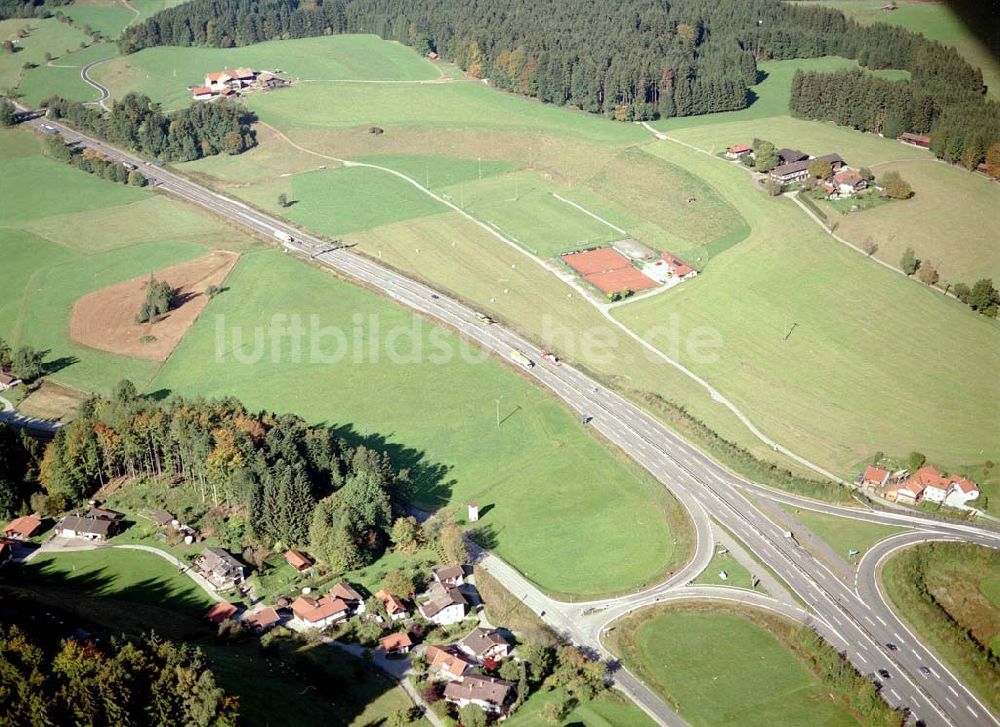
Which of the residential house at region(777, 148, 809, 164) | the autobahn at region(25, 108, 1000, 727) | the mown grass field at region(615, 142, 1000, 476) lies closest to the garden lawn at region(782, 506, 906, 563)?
the autobahn at region(25, 108, 1000, 727)

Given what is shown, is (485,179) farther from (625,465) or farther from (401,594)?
(401,594)

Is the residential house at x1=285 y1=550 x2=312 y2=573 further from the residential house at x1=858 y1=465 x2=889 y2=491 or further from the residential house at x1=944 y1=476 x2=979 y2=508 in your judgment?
the residential house at x1=944 y1=476 x2=979 y2=508

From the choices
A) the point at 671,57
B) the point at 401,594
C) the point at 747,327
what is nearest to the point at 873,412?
the point at 747,327

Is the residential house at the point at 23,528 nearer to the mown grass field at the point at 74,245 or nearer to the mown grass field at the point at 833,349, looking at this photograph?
the mown grass field at the point at 74,245

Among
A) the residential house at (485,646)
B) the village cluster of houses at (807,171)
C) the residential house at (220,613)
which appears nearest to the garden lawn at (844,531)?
the residential house at (485,646)

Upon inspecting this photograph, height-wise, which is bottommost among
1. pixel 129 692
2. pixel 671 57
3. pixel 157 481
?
pixel 157 481
